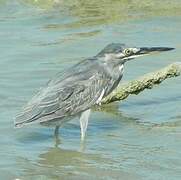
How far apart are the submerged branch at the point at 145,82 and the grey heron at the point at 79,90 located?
0.64 meters

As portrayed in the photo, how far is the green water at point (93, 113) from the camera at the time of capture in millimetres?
6254

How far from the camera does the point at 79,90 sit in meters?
7.10

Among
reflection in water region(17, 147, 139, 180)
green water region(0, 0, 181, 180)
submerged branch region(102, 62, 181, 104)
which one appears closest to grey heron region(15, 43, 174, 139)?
green water region(0, 0, 181, 180)

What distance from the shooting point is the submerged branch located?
26.2 ft

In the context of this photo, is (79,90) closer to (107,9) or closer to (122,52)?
(122,52)

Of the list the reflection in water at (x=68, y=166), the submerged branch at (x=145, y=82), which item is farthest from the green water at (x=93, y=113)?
the submerged branch at (x=145, y=82)

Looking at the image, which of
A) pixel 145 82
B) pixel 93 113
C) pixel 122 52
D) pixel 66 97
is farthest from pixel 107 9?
pixel 66 97

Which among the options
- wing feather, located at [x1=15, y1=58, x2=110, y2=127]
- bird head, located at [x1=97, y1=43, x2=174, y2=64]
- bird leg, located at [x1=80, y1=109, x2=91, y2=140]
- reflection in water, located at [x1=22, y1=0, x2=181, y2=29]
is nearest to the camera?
wing feather, located at [x1=15, y1=58, x2=110, y2=127]

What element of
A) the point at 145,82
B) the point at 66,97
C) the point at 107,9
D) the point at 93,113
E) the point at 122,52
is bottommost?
the point at 107,9

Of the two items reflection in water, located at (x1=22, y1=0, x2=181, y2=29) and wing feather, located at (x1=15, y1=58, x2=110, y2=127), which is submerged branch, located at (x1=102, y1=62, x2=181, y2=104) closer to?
wing feather, located at (x1=15, y1=58, x2=110, y2=127)

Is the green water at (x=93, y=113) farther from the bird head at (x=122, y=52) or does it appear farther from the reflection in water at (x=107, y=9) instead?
the bird head at (x=122, y=52)

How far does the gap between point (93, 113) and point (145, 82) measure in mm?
632

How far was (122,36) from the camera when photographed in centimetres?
1039

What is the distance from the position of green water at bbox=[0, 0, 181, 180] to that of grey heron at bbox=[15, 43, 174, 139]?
239 mm
